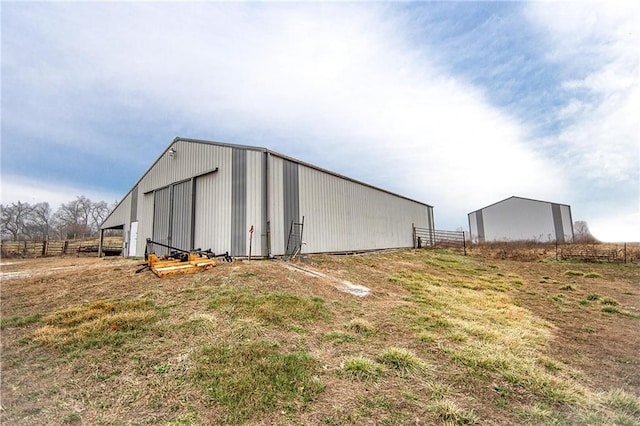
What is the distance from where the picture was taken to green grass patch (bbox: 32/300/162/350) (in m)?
3.99

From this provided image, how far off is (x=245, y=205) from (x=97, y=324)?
6620 millimetres

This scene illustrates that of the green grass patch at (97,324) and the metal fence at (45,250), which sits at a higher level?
the metal fence at (45,250)

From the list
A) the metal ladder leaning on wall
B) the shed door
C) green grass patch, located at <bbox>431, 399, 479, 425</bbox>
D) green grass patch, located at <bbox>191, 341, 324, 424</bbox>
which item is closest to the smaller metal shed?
the metal ladder leaning on wall

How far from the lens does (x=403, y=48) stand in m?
8.20

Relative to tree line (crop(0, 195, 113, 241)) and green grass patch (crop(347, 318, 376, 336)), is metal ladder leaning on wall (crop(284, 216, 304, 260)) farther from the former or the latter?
tree line (crop(0, 195, 113, 241))

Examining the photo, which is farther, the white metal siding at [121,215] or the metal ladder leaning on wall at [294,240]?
the white metal siding at [121,215]

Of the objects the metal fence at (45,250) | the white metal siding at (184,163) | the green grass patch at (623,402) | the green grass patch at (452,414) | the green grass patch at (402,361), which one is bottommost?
the green grass patch at (623,402)

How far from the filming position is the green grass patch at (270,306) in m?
4.92

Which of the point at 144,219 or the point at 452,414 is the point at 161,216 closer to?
the point at 144,219

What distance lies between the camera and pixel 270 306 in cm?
533

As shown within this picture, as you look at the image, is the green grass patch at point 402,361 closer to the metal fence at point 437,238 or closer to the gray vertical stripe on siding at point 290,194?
the gray vertical stripe on siding at point 290,194

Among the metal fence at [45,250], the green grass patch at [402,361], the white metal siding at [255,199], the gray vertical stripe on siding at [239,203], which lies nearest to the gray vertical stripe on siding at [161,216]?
the gray vertical stripe on siding at [239,203]

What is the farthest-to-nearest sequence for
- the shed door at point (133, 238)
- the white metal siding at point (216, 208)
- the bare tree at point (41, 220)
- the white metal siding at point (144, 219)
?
the bare tree at point (41, 220) < the shed door at point (133, 238) < the white metal siding at point (144, 219) < the white metal siding at point (216, 208)

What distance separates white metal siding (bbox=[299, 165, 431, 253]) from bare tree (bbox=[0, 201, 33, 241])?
50.7m
